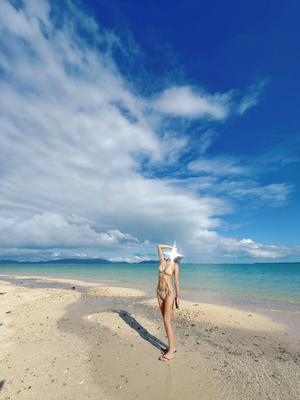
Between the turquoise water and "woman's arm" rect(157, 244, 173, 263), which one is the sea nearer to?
the turquoise water

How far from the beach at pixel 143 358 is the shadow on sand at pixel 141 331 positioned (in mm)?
39

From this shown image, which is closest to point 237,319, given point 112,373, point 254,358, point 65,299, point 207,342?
point 207,342

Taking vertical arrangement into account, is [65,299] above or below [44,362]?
above

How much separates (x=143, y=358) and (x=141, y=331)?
337 centimetres

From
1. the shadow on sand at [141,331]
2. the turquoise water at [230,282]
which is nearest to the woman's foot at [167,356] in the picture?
the shadow on sand at [141,331]

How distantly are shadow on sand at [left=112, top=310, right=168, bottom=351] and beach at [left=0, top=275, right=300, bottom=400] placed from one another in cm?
4

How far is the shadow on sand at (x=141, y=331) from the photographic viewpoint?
10655mm

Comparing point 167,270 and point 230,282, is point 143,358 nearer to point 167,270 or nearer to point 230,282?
point 167,270

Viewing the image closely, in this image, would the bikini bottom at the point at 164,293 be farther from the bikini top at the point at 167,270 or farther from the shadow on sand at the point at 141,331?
the shadow on sand at the point at 141,331

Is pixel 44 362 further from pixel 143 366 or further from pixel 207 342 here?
pixel 207 342

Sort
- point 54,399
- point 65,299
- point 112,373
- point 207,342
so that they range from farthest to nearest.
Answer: point 65,299
point 207,342
point 112,373
point 54,399

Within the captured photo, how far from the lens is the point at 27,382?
7629 millimetres

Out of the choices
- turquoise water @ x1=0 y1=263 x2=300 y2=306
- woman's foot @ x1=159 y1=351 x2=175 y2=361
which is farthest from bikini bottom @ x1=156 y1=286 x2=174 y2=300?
turquoise water @ x1=0 y1=263 x2=300 y2=306

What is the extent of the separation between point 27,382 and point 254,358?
7039mm
